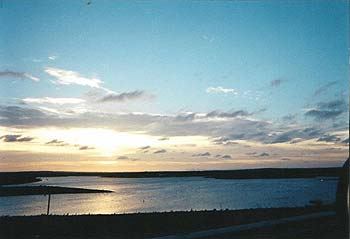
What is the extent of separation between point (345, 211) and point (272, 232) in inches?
48.9

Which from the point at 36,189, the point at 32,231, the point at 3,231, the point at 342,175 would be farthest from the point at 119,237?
the point at 36,189

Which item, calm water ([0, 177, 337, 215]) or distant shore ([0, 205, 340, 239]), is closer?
distant shore ([0, 205, 340, 239])

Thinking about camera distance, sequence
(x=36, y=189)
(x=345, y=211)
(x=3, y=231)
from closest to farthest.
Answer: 1. (x=345, y=211)
2. (x=3, y=231)
3. (x=36, y=189)

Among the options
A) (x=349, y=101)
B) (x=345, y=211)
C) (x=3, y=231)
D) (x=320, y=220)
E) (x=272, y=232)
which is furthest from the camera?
(x=3, y=231)

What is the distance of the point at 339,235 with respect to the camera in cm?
672

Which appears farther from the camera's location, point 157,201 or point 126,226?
point 157,201

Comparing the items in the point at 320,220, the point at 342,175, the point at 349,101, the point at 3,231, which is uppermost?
the point at 349,101

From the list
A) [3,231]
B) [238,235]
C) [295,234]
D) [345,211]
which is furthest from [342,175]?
[3,231]

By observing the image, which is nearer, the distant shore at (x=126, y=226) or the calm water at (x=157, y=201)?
the distant shore at (x=126, y=226)

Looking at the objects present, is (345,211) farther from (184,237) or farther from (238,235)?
(184,237)

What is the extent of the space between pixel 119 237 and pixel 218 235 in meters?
6.91

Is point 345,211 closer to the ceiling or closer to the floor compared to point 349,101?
closer to the floor

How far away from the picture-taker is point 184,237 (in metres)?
6.47

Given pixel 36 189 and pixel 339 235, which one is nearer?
pixel 339 235
